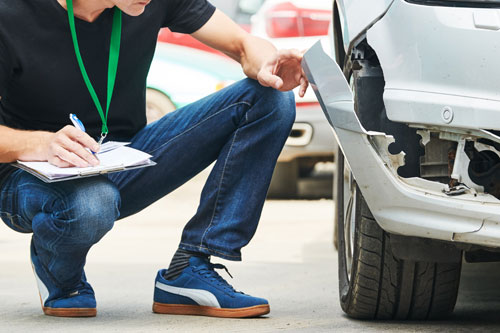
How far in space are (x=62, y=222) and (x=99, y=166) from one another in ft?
0.74

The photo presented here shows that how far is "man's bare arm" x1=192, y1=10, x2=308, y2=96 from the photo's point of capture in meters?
2.97

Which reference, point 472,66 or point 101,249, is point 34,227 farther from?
point 101,249

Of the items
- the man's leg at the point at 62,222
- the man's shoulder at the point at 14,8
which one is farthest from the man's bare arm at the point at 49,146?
the man's shoulder at the point at 14,8

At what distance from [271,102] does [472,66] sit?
0.91 metres

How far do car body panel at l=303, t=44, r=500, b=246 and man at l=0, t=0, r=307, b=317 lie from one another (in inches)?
17.4

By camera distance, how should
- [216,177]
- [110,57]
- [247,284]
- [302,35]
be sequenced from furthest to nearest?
[302,35] → [247,284] → [216,177] → [110,57]

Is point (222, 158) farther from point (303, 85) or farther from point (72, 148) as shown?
point (72, 148)

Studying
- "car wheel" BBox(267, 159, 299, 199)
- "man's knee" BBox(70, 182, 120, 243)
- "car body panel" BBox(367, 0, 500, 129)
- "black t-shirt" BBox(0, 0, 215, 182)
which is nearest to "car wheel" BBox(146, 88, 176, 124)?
"car wheel" BBox(267, 159, 299, 199)

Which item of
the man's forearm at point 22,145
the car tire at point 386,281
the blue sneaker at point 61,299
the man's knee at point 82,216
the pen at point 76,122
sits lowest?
the blue sneaker at point 61,299

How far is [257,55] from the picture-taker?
10.2 feet

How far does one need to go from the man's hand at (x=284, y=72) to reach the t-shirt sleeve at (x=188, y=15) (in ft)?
1.18

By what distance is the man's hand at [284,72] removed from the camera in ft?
9.69

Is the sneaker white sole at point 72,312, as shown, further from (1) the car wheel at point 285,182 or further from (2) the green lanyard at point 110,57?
(1) the car wheel at point 285,182

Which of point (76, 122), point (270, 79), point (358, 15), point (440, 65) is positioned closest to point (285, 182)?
point (270, 79)
